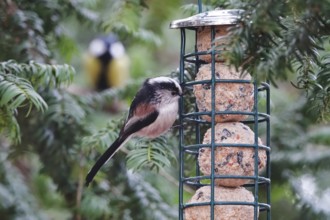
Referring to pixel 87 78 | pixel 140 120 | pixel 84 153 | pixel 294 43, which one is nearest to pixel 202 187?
pixel 140 120

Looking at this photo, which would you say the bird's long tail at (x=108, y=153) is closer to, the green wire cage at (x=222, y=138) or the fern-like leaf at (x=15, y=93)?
the green wire cage at (x=222, y=138)

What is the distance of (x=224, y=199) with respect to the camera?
4098 mm

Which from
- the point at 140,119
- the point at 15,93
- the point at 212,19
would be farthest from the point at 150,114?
the point at 15,93

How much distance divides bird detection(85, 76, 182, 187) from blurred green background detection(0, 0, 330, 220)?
8 centimetres

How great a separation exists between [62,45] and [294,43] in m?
2.78

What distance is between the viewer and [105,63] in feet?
34.0

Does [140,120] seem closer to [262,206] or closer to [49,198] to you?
[262,206]

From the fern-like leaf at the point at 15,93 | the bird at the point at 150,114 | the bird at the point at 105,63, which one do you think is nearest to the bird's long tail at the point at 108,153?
the bird at the point at 150,114

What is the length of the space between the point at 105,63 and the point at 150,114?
5853 millimetres

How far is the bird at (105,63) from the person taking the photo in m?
9.96

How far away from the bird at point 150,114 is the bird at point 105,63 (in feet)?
16.9

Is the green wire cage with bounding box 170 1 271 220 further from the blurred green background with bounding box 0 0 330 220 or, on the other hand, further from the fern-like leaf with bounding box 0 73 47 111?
the fern-like leaf with bounding box 0 73 47 111

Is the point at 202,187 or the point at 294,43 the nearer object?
the point at 294,43

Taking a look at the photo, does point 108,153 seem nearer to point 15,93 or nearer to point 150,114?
point 150,114
